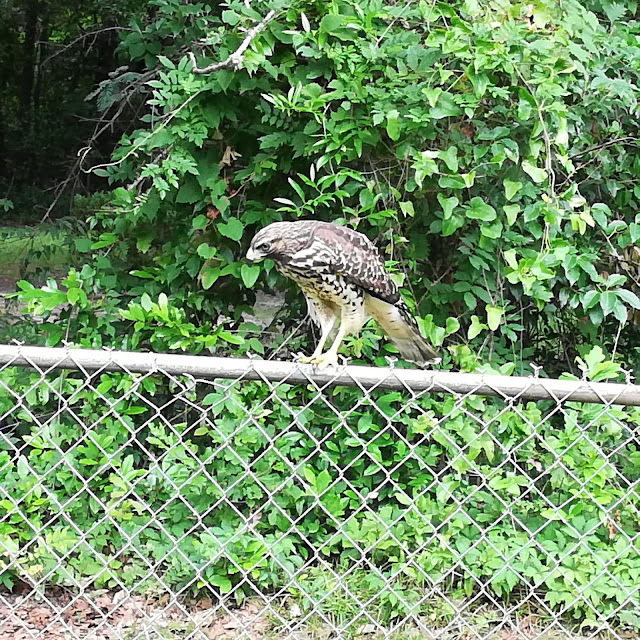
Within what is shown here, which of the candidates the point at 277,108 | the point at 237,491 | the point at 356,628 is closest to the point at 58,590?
the point at 237,491

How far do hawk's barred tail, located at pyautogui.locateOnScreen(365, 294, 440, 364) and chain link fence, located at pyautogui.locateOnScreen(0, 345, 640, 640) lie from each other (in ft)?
0.65

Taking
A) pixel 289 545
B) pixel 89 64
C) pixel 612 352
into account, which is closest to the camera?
pixel 289 545

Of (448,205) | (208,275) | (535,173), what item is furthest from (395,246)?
(208,275)

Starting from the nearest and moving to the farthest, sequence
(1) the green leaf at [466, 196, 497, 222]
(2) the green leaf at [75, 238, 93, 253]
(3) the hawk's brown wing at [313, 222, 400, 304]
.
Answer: (3) the hawk's brown wing at [313, 222, 400, 304] → (1) the green leaf at [466, 196, 497, 222] → (2) the green leaf at [75, 238, 93, 253]

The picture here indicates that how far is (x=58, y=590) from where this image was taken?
3.37 meters

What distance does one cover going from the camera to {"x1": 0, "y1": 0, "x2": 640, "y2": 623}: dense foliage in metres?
2.94

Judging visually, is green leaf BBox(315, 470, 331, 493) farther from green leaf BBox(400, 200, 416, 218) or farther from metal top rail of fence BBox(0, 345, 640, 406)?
metal top rail of fence BBox(0, 345, 640, 406)

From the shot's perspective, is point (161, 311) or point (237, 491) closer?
point (161, 311)

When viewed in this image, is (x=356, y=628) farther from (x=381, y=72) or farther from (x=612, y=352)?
(x=381, y=72)

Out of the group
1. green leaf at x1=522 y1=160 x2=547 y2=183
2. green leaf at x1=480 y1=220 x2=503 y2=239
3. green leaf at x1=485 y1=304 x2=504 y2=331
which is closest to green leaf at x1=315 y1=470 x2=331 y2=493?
green leaf at x1=485 y1=304 x2=504 y2=331

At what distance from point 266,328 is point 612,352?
160 cm

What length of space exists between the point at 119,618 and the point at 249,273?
152 cm

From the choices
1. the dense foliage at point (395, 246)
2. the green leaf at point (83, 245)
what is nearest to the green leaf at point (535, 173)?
the dense foliage at point (395, 246)

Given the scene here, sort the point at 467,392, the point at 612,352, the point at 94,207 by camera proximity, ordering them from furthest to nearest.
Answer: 1. the point at 94,207
2. the point at 612,352
3. the point at 467,392
